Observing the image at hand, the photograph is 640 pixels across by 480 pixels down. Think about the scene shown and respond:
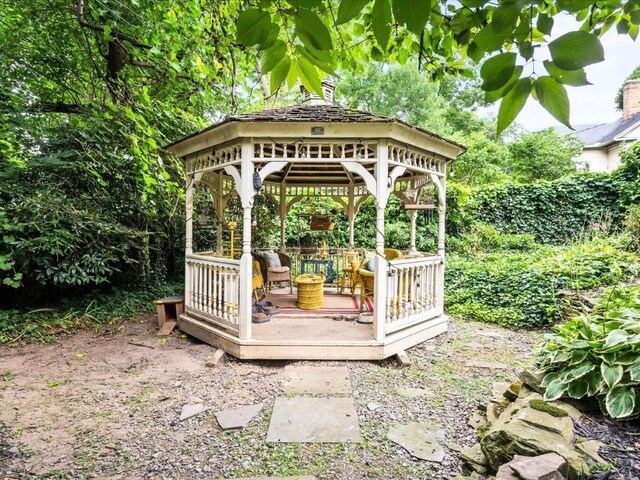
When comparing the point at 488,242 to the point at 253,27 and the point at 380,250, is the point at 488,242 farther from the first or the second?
the point at 253,27

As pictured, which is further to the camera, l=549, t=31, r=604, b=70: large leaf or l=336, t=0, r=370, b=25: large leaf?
l=336, t=0, r=370, b=25: large leaf

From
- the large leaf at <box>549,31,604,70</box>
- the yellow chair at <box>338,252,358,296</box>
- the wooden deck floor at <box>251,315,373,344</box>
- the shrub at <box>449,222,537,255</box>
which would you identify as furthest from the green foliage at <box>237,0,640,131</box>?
the shrub at <box>449,222,537,255</box>

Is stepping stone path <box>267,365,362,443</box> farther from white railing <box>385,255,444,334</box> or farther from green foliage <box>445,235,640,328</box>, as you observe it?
green foliage <box>445,235,640,328</box>

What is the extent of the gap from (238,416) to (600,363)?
2949mm

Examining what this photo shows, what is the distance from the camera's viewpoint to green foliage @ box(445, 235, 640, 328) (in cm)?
595

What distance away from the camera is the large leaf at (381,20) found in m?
0.88

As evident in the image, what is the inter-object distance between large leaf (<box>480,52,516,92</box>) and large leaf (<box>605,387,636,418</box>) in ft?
7.72

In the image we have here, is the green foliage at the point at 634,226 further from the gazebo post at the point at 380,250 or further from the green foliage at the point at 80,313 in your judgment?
the green foliage at the point at 80,313

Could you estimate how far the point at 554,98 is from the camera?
844 millimetres

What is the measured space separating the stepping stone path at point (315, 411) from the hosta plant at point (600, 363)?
5.37ft

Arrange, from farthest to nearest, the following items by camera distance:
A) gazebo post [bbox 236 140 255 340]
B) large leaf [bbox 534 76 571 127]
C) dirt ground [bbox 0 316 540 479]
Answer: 1. gazebo post [bbox 236 140 255 340]
2. dirt ground [bbox 0 316 540 479]
3. large leaf [bbox 534 76 571 127]

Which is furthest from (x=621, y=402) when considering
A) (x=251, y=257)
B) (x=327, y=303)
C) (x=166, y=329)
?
(x=166, y=329)

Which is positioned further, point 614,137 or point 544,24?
point 614,137

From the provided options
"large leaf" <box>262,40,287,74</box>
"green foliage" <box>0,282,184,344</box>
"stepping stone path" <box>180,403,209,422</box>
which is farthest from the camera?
"green foliage" <box>0,282,184,344</box>
